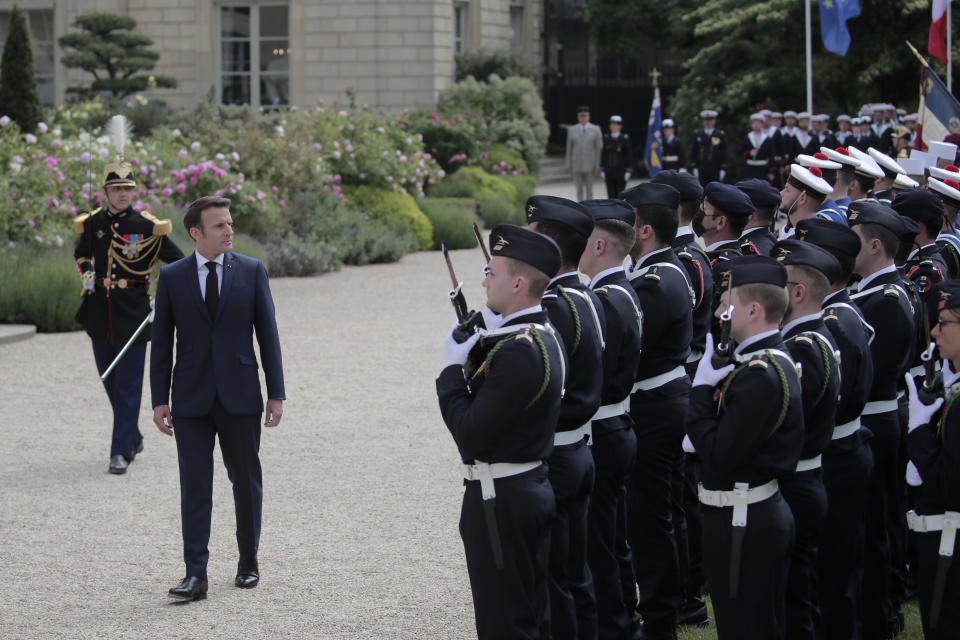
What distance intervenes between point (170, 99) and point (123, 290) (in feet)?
84.3

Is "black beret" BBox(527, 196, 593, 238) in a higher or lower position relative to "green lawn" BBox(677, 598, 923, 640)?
higher

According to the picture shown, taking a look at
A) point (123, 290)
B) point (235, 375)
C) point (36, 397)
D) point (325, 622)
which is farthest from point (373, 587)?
point (36, 397)

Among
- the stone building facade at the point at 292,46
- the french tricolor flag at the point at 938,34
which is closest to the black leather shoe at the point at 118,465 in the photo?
the french tricolor flag at the point at 938,34

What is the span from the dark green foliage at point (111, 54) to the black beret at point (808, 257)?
27009 millimetres

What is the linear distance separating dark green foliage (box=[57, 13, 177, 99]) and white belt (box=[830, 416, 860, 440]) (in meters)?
27.1

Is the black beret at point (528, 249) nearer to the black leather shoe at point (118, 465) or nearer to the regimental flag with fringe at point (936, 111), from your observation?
the black leather shoe at point (118, 465)

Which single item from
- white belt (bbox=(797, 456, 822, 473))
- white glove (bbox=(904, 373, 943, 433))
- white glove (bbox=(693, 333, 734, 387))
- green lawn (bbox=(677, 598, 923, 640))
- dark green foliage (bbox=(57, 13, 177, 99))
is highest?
dark green foliage (bbox=(57, 13, 177, 99))

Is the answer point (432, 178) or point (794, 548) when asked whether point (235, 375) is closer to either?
point (794, 548)

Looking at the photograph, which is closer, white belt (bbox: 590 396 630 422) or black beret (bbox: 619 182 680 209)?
white belt (bbox: 590 396 630 422)

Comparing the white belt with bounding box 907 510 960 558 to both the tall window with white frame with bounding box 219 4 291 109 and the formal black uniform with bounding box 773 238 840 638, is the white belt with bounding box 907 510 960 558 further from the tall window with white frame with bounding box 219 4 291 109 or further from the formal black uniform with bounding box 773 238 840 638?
the tall window with white frame with bounding box 219 4 291 109

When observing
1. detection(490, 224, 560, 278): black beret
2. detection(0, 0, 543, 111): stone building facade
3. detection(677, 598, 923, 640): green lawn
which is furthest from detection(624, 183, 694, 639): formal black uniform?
detection(0, 0, 543, 111): stone building facade

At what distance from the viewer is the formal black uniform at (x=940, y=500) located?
4625mm

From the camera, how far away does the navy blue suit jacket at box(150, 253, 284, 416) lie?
21.2 ft

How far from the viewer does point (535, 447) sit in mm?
4488
